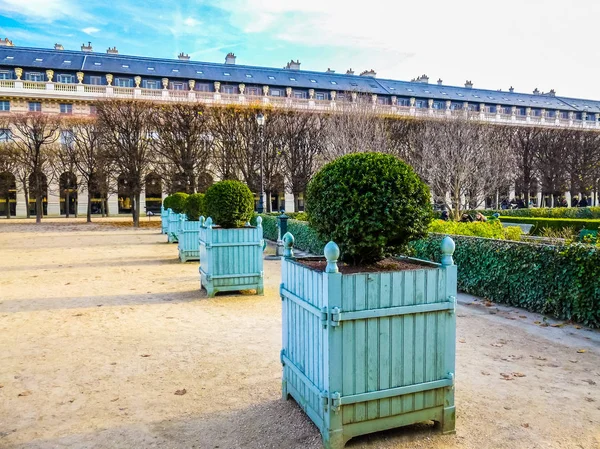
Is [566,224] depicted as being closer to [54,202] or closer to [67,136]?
[67,136]

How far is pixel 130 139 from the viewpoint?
30.3m

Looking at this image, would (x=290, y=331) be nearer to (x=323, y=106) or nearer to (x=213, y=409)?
(x=213, y=409)

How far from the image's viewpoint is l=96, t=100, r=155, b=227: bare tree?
Result: 29.8 m

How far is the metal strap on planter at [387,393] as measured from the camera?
349cm

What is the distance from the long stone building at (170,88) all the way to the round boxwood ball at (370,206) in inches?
1423

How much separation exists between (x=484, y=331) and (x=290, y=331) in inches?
148

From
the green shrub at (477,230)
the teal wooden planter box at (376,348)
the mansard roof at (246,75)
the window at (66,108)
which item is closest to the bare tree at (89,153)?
the window at (66,108)

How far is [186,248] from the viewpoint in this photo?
13.8 metres

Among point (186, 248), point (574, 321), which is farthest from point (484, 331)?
point (186, 248)

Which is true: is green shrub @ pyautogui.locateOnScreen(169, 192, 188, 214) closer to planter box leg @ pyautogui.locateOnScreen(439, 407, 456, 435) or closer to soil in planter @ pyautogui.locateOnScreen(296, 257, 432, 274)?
soil in planter @ pyautogui.locateOnScreen(296, 257, 432, 274)

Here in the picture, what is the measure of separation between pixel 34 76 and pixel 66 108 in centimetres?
390

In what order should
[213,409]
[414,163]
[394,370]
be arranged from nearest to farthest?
[394,370] < [213,409] < [414,163]

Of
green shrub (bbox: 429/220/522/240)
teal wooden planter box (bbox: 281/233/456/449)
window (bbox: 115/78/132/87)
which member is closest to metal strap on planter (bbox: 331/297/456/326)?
teal wooden planter box (bbox: 281/233/456/449)

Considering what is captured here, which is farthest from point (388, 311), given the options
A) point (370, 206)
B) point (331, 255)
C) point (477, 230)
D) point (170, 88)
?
point (170, 88)
